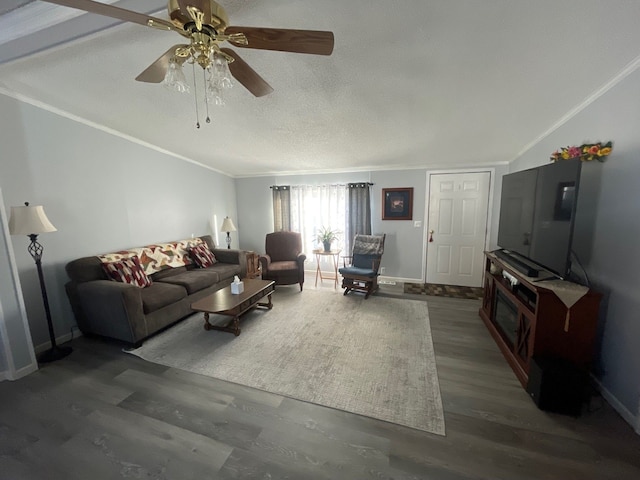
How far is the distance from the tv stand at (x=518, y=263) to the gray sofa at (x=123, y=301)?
352 cm

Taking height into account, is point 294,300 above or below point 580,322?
below

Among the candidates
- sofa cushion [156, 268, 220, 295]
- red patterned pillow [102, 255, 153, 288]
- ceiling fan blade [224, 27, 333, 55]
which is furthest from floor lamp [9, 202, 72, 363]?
ceiling fan blade [224, 27, 333, 55]

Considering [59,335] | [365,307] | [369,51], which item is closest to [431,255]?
[365,307]

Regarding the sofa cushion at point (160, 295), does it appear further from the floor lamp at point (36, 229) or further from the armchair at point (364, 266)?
the armchair at point (364, 266)

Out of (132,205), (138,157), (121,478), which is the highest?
(138,157)

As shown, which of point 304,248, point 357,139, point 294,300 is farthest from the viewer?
point 304,248

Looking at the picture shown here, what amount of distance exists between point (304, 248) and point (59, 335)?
11.9ft

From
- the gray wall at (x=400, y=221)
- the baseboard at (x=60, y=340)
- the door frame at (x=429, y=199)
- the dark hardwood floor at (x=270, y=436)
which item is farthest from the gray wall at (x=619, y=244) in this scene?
the baseboard at (x=60, y=340)

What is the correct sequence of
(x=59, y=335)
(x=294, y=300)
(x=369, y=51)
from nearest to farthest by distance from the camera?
1. (x=369, y=51)
2. (x=59, y=335)
3. (x=294, y=300)

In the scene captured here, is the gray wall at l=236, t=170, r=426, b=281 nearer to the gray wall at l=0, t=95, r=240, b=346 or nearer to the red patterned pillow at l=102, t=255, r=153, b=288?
the gray wall at l=0, t=95, r=240, b=346

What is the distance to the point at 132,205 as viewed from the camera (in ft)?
11.4

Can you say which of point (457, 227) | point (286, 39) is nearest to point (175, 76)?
point (286, 39)

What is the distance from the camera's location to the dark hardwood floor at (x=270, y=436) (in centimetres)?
137

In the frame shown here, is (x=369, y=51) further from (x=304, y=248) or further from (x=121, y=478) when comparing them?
(x=304, y=248)
